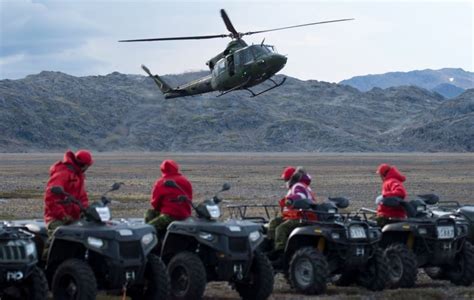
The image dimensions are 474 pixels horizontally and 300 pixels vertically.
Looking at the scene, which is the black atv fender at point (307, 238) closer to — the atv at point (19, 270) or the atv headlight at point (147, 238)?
the atv headlight at point (147, 238)

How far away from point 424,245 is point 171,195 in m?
4.29

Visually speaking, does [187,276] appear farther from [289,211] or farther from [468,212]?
[468,212]

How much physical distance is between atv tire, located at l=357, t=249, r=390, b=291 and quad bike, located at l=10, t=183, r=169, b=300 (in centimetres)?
376

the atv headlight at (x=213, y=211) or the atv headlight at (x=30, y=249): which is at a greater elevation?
the atv headlight at (x=213, y=211)

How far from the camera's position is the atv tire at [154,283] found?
44.6ft

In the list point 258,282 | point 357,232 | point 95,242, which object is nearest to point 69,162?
point 95,242

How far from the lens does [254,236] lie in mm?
14672

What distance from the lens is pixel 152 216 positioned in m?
15.5

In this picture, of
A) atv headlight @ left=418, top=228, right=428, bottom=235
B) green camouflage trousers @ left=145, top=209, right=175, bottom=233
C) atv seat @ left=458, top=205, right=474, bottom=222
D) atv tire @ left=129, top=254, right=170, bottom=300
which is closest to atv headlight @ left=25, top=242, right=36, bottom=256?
atv tire @ left=129, top=254, right=170, bottom=300

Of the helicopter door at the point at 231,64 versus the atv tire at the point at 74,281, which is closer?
the atv tire at the point at 74,281

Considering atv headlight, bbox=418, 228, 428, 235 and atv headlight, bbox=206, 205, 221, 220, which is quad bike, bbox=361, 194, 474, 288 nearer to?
atv headlight, bbox=418, 228, 428, 235

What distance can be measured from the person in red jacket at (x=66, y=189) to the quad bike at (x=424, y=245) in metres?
5.08

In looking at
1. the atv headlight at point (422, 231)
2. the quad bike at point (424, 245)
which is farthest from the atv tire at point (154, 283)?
the atv headlight at point (422, 231)

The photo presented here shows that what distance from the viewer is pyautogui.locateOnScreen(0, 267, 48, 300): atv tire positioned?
41.8 feet
